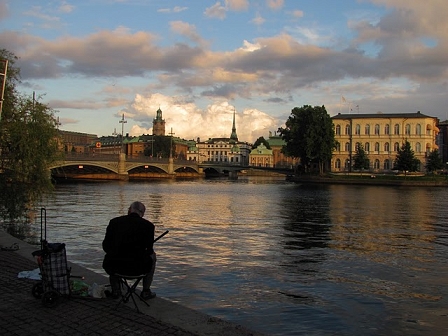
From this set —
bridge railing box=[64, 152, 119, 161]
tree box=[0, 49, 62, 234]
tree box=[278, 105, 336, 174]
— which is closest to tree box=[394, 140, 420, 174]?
tree box=[278, 105, 336, 174]

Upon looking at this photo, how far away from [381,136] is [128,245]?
4908 inches

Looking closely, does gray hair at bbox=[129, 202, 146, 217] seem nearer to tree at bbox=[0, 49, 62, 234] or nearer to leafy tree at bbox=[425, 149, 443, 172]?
tree at bbox=[0, 49, 62, 234]

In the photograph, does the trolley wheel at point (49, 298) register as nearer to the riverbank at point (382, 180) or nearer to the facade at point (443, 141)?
the riverbank at point (382, 180)

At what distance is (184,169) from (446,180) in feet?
241

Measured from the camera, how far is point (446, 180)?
95.1m

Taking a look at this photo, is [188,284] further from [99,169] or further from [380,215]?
[99,169]

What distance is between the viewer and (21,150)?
861 inches

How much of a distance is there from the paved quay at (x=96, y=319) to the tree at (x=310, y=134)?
319 feet

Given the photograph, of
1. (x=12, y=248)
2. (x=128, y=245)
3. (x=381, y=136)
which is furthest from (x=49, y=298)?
(x=381, y=136)

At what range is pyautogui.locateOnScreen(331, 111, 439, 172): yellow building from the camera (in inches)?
4776

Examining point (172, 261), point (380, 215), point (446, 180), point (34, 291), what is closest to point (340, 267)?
point (172, 261)

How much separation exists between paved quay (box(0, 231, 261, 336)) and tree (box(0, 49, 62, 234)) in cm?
1379

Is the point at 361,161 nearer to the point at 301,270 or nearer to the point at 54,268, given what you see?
the point at 301,270

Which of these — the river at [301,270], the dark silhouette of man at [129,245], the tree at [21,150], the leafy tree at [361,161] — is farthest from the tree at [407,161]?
the dark silhouette of man at [129,245]
